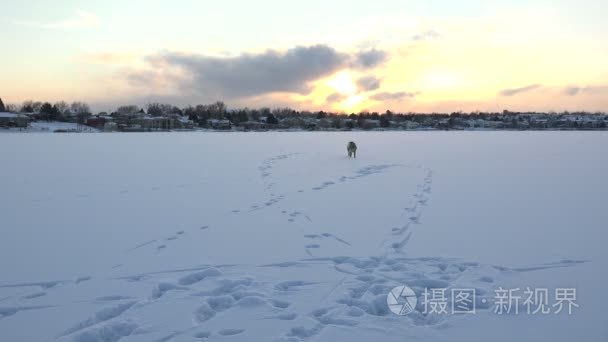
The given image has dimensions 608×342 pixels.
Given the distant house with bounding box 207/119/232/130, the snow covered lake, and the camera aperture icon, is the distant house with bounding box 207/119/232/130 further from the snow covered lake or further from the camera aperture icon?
the camera aperture icon

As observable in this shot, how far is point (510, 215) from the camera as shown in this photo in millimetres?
6676

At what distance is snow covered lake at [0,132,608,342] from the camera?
10.5 ft

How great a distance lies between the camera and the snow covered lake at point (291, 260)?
3189 millimetres

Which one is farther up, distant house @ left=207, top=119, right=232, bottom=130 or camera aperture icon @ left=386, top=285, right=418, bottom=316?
distant house @ left=207, top=119, right=232, bottom=130

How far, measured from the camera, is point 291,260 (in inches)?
185

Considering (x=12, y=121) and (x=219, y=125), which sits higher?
(x=219, y=125)

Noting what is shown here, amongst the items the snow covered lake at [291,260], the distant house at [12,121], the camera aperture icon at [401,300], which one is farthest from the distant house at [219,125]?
the camera aperture icon at [401,300]

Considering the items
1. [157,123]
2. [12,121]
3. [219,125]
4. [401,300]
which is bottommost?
[401,300]

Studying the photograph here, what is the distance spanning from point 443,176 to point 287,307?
924 centimetres

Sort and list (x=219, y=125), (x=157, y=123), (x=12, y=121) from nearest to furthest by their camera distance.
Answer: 1. (x=12, y=121)
2. (x=157, y=123)
3. (x=219, y=125)

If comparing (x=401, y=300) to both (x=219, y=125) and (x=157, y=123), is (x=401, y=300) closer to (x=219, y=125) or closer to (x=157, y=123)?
(x=157, y=123)

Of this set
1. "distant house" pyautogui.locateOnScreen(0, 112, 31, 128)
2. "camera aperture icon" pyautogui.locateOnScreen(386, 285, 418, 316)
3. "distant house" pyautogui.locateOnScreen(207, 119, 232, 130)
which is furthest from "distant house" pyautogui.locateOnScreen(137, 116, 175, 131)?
"camera aperture icon" pyautogui.locateOnScreen(386, 285, 418, 316)

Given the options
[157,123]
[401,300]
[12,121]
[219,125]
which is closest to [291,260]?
[401,300]

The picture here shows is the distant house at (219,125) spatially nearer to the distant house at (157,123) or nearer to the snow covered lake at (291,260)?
the distant house at (157,123)
